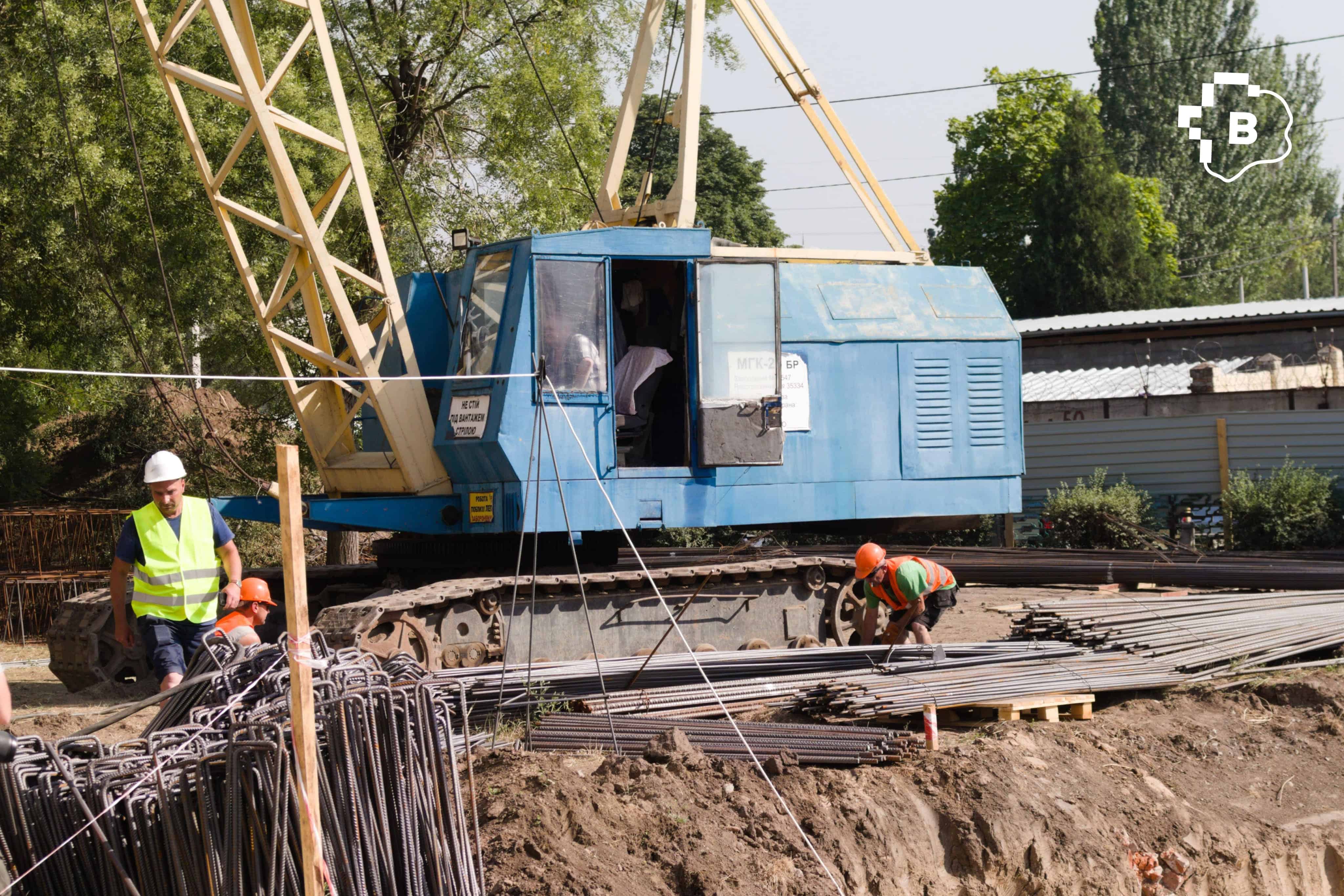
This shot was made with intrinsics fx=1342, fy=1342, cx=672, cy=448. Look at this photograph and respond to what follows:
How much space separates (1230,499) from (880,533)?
440 inches

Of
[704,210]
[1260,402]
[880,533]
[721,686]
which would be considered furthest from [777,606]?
[704,210]

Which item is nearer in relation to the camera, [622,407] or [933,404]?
[622,407]

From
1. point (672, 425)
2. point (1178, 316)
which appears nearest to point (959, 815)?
point (672, 425)

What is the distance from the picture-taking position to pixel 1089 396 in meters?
25.0

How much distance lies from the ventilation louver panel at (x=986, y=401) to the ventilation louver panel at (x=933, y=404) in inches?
8.8

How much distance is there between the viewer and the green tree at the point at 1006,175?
42562 millimetres

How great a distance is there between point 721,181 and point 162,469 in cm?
3361

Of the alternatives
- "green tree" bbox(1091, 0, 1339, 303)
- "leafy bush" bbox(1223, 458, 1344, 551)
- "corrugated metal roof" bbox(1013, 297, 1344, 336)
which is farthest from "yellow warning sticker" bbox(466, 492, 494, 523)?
"green tree" bbox(1091, 0, 1339, 303)

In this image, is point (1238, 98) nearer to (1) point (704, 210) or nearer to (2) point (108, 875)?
(1) point (704, 210)

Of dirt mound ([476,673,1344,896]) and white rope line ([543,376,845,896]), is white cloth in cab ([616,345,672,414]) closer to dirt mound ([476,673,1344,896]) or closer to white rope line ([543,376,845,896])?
white rope line ([543,376,845,896])

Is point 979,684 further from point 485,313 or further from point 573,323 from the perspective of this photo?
point 485,313

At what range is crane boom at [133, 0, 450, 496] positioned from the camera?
1058 centimetres

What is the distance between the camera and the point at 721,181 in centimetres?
3981

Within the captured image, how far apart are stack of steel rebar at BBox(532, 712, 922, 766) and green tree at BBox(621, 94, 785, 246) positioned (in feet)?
102
